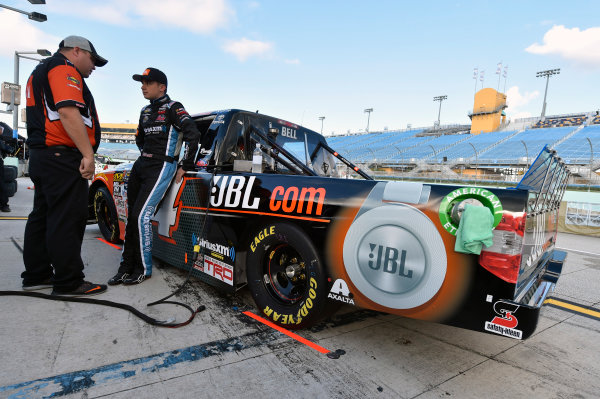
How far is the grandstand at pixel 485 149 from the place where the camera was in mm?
Result: 24000

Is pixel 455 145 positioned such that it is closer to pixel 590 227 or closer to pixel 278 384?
pixel 590 227

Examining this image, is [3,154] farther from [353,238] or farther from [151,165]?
[353,238]

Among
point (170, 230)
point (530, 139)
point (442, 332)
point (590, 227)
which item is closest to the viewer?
point (442, 332)

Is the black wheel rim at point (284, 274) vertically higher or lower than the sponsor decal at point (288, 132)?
lower

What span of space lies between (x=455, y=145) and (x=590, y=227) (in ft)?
103

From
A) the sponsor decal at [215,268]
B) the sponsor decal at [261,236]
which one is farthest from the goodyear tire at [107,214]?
the sponsor decal at [261,236]

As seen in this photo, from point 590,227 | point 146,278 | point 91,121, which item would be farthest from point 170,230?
point 590,227

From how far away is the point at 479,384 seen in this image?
1808 mm

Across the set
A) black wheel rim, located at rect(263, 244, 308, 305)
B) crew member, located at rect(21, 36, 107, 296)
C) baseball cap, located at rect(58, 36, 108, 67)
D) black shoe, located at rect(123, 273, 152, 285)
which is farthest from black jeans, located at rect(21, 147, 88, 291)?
black wheel rim, located at rect(263, 244, 308, 305)

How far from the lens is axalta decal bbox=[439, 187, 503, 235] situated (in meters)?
1.58

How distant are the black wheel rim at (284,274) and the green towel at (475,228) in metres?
1.04

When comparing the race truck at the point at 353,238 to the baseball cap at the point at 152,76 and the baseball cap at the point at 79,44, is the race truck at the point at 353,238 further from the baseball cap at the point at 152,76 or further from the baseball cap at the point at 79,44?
the baseball cap at the point at 79,44

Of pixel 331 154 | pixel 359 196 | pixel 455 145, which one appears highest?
pixel 455 145

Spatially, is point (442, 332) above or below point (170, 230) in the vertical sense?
below
